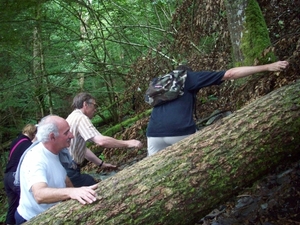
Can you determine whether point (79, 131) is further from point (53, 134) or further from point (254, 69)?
point (254, 69)

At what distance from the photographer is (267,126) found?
3.00m

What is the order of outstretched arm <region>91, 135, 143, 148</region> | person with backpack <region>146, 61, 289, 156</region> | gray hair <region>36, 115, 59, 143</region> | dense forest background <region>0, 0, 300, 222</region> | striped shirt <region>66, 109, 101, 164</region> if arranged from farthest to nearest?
dense forest background <region>0, 0, 300, 222</region> → striped shirt <region>66, 109, 101, 164</region> → outstretched arm <region>91, 135, 143, 148</region> → person with backpack <region>146, 61, 289, 156</region> → gray hair <region>36, 115, 59, 143</region>

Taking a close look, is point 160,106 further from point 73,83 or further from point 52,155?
point 73,83

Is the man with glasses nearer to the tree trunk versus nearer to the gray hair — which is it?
the gray hair

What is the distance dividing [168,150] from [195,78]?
3.79ft

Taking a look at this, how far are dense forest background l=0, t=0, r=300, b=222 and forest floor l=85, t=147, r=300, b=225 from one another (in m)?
1.09

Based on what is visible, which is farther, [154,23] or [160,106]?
[154,23]

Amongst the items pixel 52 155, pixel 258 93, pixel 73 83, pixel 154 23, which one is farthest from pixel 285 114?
pixel 73 83

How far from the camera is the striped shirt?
418 centimetres

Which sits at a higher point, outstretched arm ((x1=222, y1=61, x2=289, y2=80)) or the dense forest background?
the dense forest background

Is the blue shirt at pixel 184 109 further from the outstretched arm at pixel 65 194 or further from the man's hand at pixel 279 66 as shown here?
the outstretched arm at pixel 65 194

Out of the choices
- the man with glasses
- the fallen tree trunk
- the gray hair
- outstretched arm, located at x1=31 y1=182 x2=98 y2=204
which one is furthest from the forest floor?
the gray hair

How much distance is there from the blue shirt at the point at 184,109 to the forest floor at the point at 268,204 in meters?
1.00

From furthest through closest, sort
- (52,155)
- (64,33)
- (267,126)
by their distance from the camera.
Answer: (64,33) < (52,155) < (267,126)
